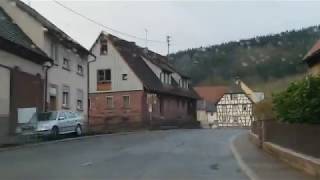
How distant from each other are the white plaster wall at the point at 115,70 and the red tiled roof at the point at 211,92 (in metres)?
56.8

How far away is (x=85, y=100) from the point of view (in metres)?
49.8

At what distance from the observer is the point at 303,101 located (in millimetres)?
18734

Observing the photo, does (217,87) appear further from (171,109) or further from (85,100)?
(85,100)

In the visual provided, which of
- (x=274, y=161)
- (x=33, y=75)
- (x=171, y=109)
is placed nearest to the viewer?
(x=274, y=161)

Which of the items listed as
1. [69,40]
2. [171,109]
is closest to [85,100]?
[69,40]

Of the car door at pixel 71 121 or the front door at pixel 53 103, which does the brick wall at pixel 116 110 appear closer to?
the front door at pixel 53 103

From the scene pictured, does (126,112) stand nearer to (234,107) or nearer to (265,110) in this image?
(265,110)

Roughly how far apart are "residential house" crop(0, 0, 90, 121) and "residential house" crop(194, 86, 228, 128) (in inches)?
2610

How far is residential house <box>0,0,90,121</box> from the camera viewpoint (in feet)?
137

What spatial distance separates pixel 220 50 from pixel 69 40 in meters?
60.7

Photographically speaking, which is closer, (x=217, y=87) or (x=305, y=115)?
(x=305, y=115)

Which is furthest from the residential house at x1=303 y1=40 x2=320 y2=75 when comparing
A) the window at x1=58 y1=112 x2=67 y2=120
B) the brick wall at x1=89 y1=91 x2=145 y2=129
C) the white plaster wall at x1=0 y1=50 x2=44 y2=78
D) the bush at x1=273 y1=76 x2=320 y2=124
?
the brick wall at x1=89 y1=91 x2=145 y2=129

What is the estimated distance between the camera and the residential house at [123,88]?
220 feet

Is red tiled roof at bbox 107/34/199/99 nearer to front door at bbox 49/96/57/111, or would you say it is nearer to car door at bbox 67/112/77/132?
front door at bbox 49/96/57/111
